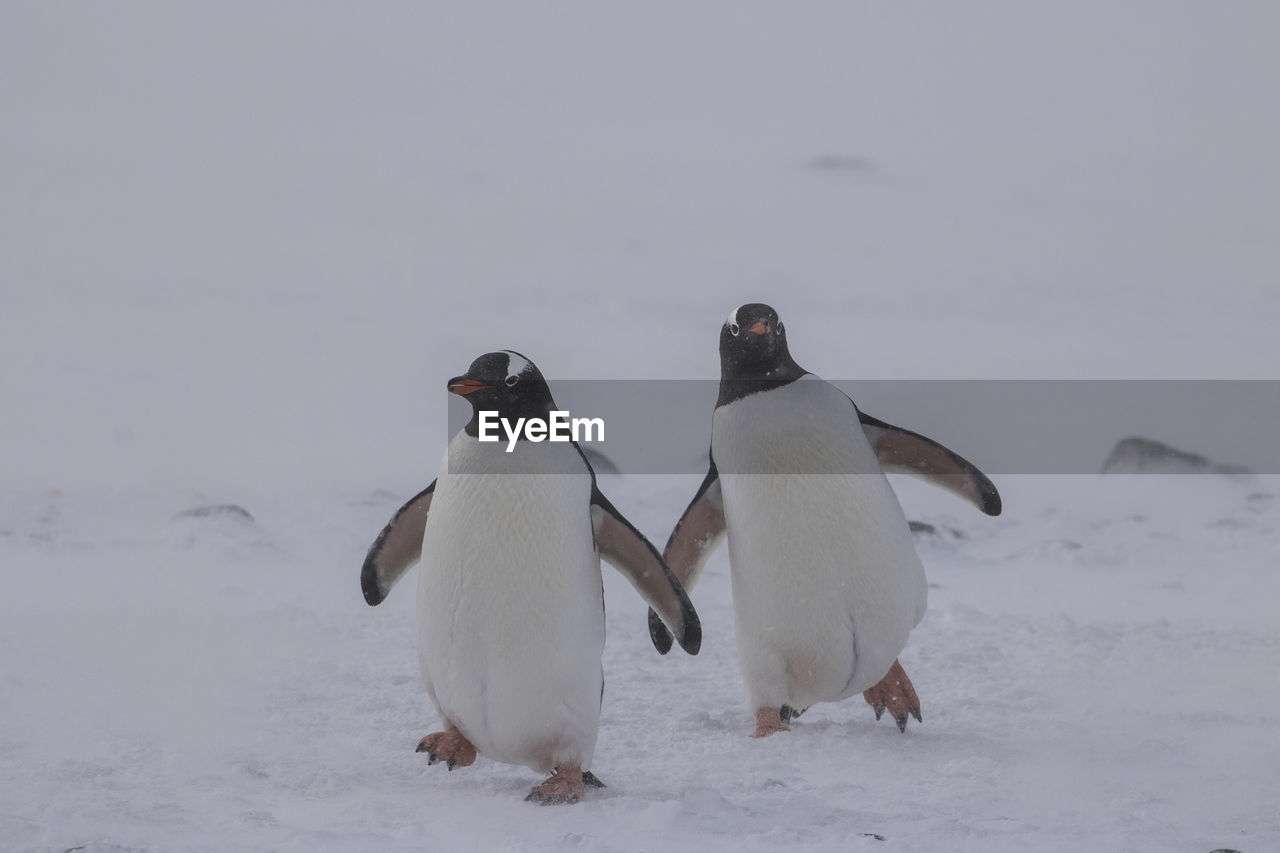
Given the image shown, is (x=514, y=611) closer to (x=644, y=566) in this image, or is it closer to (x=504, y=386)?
(x=644, y=566)

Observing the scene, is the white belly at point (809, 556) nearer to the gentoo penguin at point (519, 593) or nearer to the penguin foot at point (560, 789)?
the gentoo penguin at point (519, 593)

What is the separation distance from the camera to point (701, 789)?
2.37 metres

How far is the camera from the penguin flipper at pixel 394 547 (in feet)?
9.25

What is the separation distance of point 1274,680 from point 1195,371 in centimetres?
547

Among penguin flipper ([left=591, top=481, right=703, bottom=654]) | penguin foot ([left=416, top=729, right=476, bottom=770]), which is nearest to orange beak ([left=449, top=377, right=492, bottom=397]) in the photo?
penguin flipper ([left=591, top=481, right=703, bottom=654])

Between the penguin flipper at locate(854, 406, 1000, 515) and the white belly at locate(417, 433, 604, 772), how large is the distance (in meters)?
0.96

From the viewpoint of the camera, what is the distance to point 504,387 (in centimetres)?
258

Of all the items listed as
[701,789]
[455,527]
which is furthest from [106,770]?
[701,789]

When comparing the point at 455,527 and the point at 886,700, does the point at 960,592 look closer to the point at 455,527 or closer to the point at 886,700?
the point at 886,700

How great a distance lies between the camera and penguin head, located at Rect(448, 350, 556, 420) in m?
2.54

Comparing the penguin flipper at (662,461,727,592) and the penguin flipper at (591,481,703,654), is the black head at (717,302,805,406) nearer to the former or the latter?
the penguin flipper at (662,461,727,592)

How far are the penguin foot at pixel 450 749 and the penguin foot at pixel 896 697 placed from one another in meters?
0.98

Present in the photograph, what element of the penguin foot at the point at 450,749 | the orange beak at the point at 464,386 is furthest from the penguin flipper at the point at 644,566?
the penguin foot at the point at 450,749

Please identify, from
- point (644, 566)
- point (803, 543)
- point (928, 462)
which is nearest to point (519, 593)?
→ point (644, 566)
